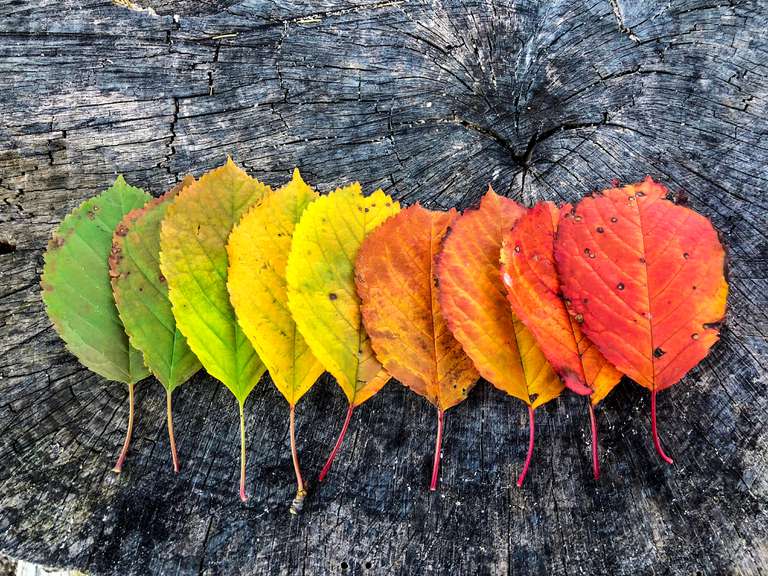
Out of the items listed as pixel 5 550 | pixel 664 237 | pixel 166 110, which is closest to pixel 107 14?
pixel 166 110

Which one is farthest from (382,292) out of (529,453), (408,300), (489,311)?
(529,453)

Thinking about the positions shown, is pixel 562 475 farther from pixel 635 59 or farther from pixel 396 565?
pixel 635 59

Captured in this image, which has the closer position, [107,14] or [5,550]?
[5,550]

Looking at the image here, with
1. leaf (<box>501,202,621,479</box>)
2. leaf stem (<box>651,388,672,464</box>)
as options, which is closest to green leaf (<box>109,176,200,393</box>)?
leaf (<box>501,202,621,479</box>)

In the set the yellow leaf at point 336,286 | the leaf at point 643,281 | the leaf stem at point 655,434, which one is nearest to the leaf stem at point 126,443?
the yellow leaf at point 336,286

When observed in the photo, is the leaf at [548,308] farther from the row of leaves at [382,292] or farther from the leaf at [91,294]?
the leaf at [91,294]
